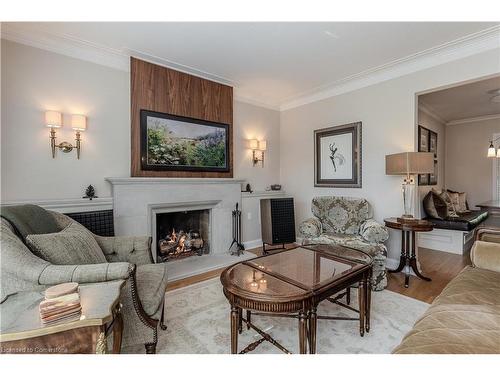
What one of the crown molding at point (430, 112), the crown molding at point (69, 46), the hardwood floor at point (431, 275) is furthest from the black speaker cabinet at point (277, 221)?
the crown molding at point (430, 112)

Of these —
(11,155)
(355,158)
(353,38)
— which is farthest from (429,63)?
(11,155)

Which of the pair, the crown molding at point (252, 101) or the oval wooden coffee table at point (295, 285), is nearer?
the oval wooden coffee table at point (295, 285)

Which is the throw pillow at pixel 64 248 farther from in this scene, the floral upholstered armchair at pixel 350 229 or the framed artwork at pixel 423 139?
the framed artwork at pixel 423 139

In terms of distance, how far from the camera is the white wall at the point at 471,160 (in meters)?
5.44

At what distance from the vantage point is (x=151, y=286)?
1.67 meters

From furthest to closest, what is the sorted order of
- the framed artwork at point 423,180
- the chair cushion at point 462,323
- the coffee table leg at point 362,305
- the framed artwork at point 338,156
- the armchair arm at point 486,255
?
the framed artwork at point 423,180 < the framed artwork at point 338,156 < the coffee table leg at point 362,305 < the armchair arm at point 486,255 < the chair cushion at point 462,323

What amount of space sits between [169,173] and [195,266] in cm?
128

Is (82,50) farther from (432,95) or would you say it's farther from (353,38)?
(432,95)

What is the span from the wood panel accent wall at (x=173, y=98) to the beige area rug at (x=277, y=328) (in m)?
1.73

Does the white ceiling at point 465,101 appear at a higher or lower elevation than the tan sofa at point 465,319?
higher

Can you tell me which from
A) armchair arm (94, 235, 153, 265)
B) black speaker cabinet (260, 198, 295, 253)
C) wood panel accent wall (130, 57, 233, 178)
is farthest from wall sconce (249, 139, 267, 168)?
armchair arm (94, 235, 153, 265)

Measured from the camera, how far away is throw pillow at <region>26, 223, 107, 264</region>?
4.56 ft
